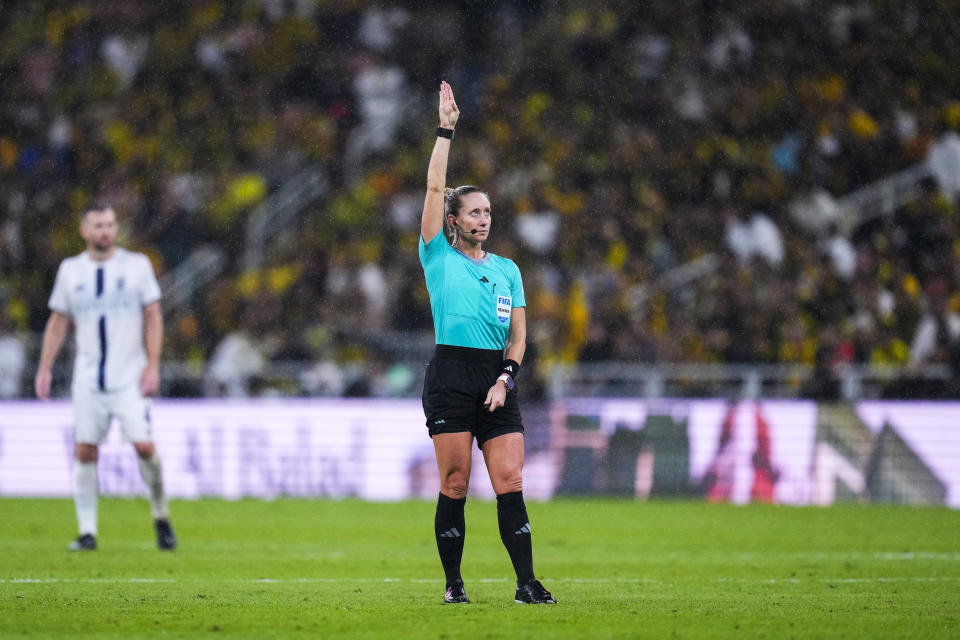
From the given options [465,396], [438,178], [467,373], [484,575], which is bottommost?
[484,575]

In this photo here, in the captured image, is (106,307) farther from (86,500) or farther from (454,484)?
(454,484)

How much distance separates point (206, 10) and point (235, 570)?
16426 mm

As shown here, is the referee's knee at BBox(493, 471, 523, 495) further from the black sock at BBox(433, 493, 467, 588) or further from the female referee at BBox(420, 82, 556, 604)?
the black sock at BBox(433, 493, 467, 588)

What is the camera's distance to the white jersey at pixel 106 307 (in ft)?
31.8

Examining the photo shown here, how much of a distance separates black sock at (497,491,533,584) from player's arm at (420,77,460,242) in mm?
1257

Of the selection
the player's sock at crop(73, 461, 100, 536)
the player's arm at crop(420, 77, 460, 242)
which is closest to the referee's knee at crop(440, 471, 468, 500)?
the player's arm at crop(420, 77, 460, 242)

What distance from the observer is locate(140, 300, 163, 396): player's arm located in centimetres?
954

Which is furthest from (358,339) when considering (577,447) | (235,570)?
(235,570)

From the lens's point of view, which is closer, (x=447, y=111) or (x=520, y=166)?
(x=447, y=111)

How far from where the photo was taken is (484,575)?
819 cm

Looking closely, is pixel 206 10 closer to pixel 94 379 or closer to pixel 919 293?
pixel 919 293

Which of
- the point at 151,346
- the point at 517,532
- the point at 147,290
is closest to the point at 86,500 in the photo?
the point at 151,346

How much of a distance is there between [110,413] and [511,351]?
440 cm

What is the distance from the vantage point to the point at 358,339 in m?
18.6
